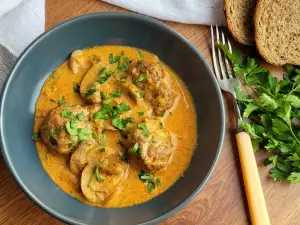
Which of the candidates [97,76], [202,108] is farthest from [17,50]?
[202,108]

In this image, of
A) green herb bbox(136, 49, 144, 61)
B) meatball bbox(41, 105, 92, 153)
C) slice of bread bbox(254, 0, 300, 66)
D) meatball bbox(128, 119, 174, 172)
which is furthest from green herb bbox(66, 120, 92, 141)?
slice of bread bbox(254, 0, 300, 66)

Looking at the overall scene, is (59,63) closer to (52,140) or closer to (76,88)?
(76,88)

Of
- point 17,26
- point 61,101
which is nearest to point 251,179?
point 61,101

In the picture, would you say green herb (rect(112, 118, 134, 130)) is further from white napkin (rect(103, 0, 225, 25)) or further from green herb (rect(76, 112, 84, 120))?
white napkin (rect(103, 0, 225, 25))

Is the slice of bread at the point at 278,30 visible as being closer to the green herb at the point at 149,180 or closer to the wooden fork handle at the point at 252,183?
the wooden fork handle at the point at 252,183

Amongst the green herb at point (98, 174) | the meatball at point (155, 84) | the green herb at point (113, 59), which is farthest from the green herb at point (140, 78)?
the green herb at point (98, 174)
